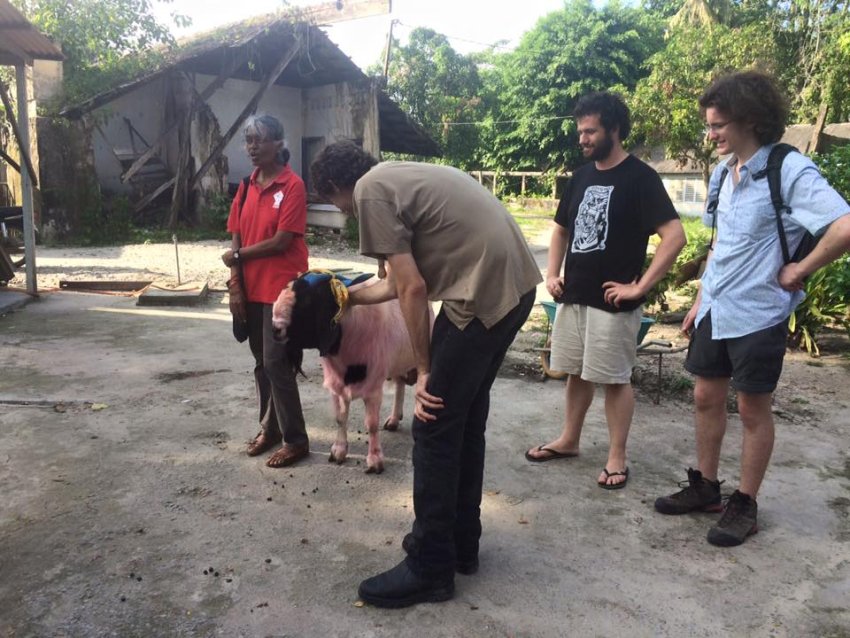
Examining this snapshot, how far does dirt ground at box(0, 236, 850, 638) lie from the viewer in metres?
2.49

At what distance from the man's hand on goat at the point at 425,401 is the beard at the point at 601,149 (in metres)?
1.58

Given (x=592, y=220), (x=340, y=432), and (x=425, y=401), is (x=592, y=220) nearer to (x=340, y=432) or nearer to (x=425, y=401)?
(x=425, y=401)

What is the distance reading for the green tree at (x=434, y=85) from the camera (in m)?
32.0

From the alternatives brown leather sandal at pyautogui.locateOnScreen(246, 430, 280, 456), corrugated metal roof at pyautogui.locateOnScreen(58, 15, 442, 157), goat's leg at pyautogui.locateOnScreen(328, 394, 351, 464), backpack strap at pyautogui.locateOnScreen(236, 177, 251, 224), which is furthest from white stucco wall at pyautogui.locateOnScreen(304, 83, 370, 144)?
goat's leg at pyautogui.locateOnScreen(328, 394, 351, 464)

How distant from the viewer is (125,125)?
1595cm

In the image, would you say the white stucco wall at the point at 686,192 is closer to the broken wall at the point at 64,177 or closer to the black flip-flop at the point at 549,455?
the broken wall at the point at 64,177

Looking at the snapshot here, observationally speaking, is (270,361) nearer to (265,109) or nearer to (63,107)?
(63,107)

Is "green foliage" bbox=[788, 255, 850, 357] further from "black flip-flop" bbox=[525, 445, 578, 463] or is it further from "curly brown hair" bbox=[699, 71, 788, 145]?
"curly brown hair" bbox=[699, 71, 788, 145]

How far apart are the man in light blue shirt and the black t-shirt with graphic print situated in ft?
1.10

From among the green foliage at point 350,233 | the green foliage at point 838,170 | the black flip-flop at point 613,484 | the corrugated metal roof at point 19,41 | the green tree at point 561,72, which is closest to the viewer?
the black flip-flop at point 613,484

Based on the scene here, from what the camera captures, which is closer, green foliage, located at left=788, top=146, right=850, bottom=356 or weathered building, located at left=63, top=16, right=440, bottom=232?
green foliage, located at left=788, top=146, right=850, bottom=356

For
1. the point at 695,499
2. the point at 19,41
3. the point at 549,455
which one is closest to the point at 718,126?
the point at 695,499

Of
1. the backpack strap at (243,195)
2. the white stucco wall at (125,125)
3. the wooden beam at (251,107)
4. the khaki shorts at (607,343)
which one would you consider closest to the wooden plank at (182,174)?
the wooden beam at (251,107)

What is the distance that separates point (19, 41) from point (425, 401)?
731 centimetres
